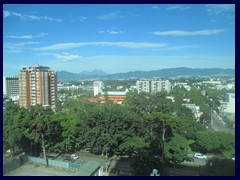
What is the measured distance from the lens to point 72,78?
326 cm

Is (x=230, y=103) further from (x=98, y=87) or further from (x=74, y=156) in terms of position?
(x=74, y=156)

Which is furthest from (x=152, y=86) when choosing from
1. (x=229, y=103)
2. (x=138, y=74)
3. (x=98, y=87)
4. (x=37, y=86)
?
(x=37, y=86)

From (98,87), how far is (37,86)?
0.73 metres

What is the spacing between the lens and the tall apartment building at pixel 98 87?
11.1ft

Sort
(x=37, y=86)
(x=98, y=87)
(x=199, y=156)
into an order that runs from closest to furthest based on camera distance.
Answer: (x=199, y=156), (x=37, y=86), (x=98, y=87)

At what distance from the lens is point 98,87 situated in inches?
139

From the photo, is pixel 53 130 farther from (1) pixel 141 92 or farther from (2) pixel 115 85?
(1) pixel 141 92

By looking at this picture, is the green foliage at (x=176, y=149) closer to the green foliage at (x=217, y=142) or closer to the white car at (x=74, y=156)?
the green foliage at (x=217, y=142)

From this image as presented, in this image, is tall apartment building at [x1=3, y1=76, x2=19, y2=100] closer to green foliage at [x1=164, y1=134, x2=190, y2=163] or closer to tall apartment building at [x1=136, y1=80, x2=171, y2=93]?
tall apartment building at [x1=136, y1=80, x2=171, y2=93]

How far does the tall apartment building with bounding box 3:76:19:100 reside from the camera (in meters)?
3.08
